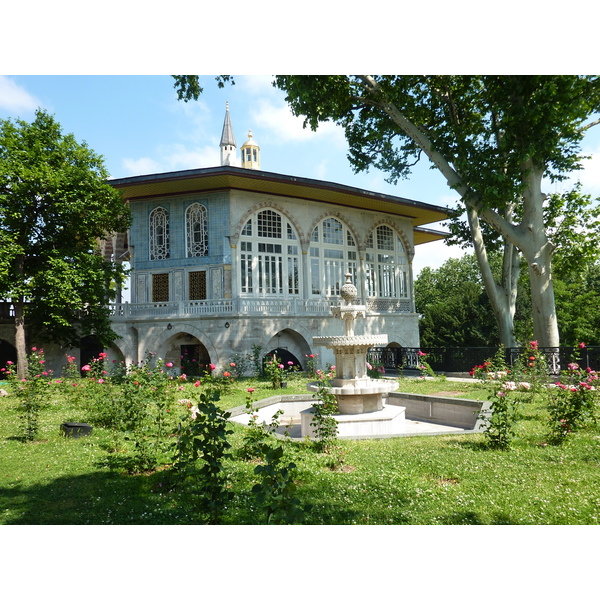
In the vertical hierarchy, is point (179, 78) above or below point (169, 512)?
above

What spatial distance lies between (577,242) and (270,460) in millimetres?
14555

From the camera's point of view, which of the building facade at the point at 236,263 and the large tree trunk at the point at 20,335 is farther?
the building facade at the point at 236,263

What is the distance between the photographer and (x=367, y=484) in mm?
4625

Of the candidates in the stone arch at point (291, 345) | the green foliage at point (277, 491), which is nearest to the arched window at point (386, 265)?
the stone arch at point (291, 345)

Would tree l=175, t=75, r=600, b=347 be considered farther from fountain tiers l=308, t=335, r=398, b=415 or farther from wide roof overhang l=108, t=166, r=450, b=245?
fountain tiers l=308, t=335, r=398, b=415

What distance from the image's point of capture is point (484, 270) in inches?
644

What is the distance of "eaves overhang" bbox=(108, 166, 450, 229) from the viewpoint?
1694cm

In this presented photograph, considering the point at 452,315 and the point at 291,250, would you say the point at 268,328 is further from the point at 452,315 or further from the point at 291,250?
the point at 452,315

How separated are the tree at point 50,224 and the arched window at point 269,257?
5.15 metres

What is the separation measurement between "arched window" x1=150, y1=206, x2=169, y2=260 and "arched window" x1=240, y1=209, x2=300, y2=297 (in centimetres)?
338

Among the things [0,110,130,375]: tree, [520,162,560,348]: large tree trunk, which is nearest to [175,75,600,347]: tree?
[520,162,560,348]: large tree trunk

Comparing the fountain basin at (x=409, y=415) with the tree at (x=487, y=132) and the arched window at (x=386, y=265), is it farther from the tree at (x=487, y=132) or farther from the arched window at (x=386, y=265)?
the arched window at (x=386, y=265)

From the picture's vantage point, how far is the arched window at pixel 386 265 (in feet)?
72.5

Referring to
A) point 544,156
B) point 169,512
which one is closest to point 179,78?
point 169,512
